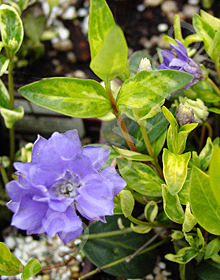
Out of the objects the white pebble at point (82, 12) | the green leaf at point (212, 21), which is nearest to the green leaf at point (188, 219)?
the green leaf at point (212, 21)

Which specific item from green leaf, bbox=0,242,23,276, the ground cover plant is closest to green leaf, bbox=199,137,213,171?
the ground cover plant

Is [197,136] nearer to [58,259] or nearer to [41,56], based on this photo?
[58,259]

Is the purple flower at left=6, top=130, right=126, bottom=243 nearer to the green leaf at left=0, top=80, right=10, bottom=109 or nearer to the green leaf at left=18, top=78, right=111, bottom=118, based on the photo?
the green leaf at left=18, top=78, right=111, bottom=118

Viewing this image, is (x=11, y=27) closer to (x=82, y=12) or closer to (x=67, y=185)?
(x=67, y=185)

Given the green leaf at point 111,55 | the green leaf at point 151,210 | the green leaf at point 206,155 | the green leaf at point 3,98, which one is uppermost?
the green leaf at point 111,55

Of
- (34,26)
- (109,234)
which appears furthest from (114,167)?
(34,26)

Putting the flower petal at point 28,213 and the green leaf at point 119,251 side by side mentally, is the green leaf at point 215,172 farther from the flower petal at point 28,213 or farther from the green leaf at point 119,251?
the green leaf at point 119,251
